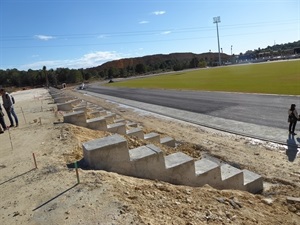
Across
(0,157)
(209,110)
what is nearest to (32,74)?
(209,110)

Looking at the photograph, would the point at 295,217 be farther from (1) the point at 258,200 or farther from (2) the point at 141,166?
(2) the point at 141,166

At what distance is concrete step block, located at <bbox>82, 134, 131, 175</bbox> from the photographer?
21.4 feet

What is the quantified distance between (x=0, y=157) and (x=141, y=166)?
484 centimetres

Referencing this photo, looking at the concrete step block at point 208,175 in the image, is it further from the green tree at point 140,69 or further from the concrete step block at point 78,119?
the green tree at point 140,69

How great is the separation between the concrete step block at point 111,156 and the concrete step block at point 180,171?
0.98 meters

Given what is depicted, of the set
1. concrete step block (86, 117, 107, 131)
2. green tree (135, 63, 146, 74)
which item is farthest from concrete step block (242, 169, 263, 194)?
green tree (135, 63, 146, 74)

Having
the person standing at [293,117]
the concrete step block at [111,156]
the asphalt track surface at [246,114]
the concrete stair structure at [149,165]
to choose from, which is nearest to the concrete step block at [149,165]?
the concrete stair structure at [149,165]

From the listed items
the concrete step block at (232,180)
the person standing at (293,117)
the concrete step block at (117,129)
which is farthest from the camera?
the person standing at (293,117)

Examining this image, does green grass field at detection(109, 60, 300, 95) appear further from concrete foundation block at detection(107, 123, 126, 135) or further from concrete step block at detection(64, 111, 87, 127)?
concrete step block at detection(64, 111, 87, 127)

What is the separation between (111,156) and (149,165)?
2.92 ft

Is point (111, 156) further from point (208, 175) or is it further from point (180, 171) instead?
point (208, 175)

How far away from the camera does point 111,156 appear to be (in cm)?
659

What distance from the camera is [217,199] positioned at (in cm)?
595

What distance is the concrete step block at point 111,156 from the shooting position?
654 cm
